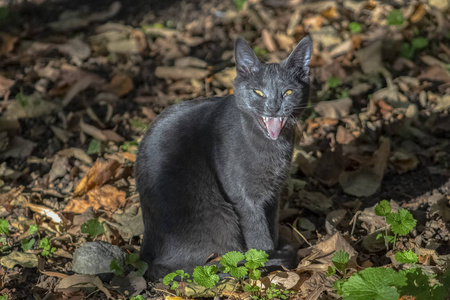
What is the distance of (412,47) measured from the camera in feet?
16.3

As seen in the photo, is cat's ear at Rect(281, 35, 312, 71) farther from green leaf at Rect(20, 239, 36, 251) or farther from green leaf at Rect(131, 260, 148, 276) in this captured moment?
green leaf at Rect(20, 239, 36, 251)

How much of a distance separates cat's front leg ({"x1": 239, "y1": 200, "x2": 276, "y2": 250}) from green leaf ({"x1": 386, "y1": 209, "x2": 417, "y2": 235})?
26.2 inches

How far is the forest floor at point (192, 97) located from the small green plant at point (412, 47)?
13mm

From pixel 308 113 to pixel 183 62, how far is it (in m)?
1.27

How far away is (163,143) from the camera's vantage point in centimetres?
313

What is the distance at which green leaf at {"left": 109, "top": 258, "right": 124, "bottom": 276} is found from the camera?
3.00 m

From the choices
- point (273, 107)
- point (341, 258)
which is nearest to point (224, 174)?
point (273, 107)

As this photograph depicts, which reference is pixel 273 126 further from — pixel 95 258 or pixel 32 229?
pixel 32 229

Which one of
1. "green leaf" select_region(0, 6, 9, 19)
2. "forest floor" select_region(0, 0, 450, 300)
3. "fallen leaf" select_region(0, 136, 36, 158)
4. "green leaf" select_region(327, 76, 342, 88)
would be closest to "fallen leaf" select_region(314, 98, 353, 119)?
"forest floor" select_region(0, 0, 450, 300)

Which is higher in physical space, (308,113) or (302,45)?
(302,45)

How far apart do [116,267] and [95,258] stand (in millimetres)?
130

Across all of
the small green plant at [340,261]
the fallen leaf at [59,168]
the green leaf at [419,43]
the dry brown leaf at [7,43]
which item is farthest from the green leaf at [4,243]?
the green leaf at [419,43]

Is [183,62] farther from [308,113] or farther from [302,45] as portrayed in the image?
[302,45]

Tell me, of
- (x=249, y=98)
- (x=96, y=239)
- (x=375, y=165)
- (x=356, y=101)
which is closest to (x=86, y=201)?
(x=96, y=239)
